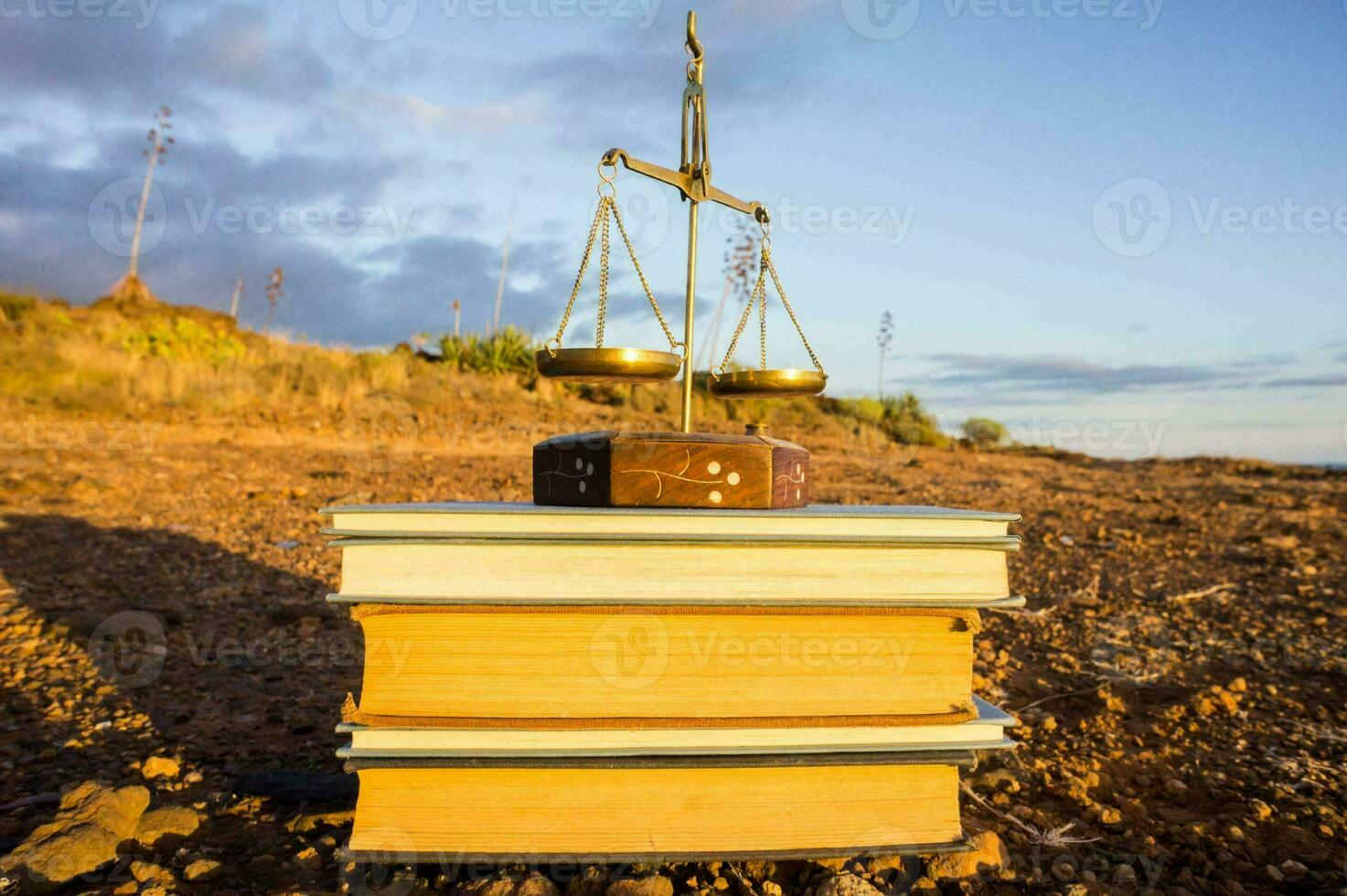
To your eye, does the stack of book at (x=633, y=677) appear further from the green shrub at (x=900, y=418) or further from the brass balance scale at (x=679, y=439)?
the green shrub at (x=900, y=418)

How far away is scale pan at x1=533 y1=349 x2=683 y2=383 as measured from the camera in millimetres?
1846

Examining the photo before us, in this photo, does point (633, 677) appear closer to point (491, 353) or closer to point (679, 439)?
point (679, 439)

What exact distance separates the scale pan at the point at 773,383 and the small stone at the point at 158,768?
1581 millimetres

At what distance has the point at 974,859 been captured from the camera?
166cm

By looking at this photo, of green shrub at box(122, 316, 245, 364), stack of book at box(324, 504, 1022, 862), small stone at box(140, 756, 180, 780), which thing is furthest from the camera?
green shrub at box(122, 316, 245, 364)

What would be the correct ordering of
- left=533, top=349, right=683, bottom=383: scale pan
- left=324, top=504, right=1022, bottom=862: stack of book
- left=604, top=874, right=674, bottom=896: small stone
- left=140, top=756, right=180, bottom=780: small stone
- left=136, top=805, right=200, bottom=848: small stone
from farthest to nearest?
left=140, top=756, right=180, bottom=780: small stone
left=533, top=349, right=683, bottom=383: scale pan
left=136, top=805, right=200, bottom=848: small stone
left=324, top=504, right=1022, bottom=862: stack of book
left=604, top=874, right=674, bottom=896: small stone

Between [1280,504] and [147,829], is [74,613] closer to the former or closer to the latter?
[147,829]

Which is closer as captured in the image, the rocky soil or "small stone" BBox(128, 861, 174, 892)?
"small stone" BBox(128, 861, 174, 892)

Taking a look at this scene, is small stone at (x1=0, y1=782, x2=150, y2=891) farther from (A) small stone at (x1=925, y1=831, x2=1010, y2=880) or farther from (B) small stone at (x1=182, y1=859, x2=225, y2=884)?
(A) small stone at (x1=925, y1=831, x2=1010, y2=880)

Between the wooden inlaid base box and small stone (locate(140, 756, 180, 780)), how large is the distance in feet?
3.72

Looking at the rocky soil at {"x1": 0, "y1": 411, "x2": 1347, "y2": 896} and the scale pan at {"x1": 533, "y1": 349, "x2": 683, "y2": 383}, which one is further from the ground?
the scale pan at {"x1": 533, "y1": 349, "x2": 683, "y2": 383}

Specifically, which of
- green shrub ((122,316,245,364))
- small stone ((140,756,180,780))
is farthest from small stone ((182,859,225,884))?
green shrub ((122,316,245,364))

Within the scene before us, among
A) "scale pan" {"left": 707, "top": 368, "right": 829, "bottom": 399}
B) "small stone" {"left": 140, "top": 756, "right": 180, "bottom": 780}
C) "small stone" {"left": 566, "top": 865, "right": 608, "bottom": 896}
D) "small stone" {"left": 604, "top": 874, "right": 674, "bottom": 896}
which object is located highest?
"scale pan" {"left": 707, "top": 368, "right": 829, "bottom": 399}

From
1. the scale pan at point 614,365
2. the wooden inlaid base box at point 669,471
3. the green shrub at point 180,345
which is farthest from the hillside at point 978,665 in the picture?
the green shrub at point 180,345
